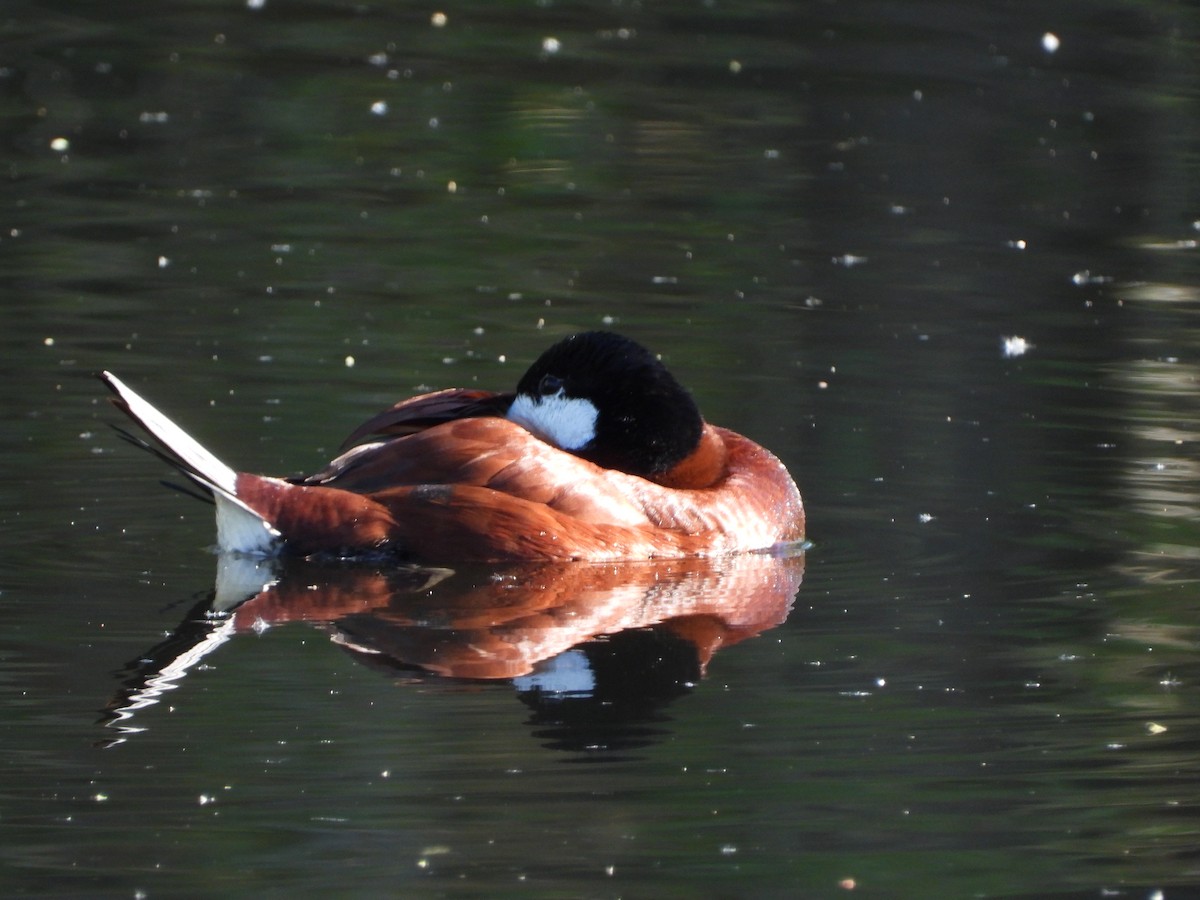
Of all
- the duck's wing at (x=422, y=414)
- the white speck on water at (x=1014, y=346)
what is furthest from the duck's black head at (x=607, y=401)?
the white speck on water at (x=1014, y=346)

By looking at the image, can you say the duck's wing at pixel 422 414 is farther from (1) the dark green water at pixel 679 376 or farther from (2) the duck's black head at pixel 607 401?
(1) the dark green water at pixel 679 376

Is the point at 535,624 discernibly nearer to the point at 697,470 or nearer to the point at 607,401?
the point at 607,401

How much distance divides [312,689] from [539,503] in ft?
4.63

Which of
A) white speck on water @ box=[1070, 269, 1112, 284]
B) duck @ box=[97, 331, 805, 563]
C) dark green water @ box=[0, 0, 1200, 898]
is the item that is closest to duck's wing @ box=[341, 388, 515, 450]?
duck @ box=[97, 331, 805, 563]

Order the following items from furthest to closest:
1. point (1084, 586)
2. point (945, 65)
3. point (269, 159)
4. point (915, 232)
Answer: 1. point (945, 65)
2. point (269, 159)
3. point (915, 232)
4. point (1084, 586)

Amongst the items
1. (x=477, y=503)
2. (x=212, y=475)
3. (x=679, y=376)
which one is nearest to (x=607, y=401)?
(x=477, y=503)

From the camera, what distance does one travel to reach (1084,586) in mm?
6340

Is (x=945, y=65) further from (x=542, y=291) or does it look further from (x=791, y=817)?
(x=791, y=817)

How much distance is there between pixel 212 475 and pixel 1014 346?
4.28 m

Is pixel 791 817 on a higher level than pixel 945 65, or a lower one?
lower

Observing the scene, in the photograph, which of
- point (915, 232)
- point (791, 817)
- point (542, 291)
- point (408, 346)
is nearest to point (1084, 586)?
point (791, 817)

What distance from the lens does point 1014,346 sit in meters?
9.39

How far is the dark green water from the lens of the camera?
4.55 m

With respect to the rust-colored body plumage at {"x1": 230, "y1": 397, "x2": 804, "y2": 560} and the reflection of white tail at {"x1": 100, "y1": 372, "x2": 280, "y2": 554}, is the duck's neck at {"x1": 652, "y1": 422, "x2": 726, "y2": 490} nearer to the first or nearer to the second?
the rust-colored body plumage at {"x1": 230, "y1": 397, "x2": 804, "y2": 560}
